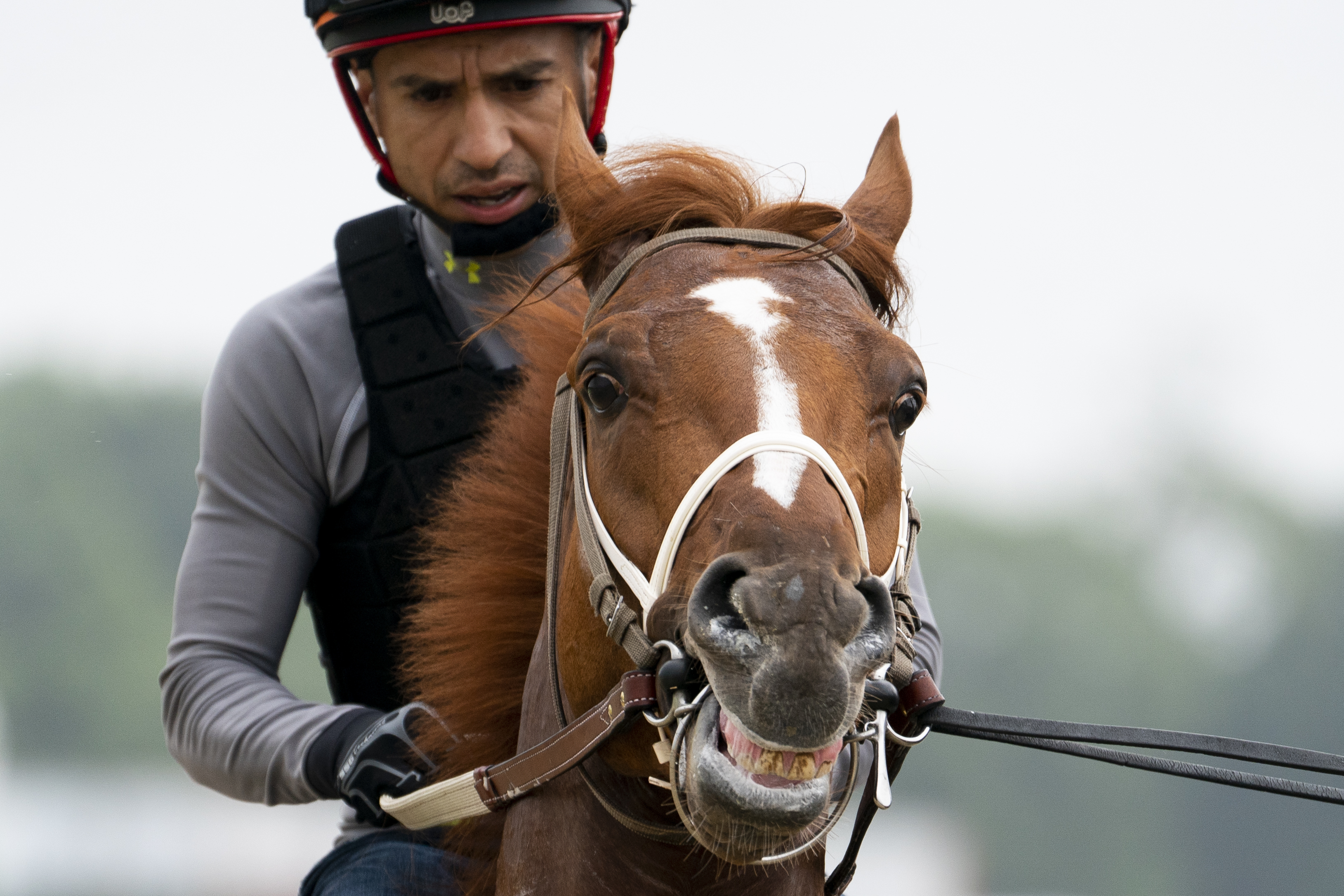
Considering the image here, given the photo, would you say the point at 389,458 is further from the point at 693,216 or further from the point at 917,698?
the point at 917,698

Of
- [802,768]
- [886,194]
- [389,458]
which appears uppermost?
[886,194]

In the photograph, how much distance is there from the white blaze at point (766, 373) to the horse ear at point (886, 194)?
0.44 m

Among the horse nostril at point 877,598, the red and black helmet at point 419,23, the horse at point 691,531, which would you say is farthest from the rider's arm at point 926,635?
the red and black helmet at point 419,23

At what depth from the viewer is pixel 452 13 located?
3.55m

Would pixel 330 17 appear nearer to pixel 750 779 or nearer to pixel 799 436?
pixel 799 436

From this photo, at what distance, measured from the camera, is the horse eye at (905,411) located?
2.34m

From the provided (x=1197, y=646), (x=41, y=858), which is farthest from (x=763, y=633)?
(x=1197, y=646)

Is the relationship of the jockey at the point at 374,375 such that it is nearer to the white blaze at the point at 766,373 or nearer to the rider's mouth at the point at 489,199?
the rider's mouth at the point at 489,199

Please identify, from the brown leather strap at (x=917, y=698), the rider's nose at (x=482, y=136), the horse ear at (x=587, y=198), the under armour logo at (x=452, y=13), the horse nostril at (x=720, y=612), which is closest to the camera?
the horse nostril at (x=720, y=612)

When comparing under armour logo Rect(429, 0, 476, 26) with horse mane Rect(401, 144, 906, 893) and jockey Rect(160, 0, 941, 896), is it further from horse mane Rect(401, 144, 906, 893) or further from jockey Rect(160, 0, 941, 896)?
horse mane Rect(401, 144, 906, 893)

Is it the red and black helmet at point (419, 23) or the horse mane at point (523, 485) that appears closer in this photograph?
the horse mane at point (523, 485)

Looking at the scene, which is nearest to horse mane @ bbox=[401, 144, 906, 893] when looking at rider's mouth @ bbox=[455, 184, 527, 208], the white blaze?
the white blaze

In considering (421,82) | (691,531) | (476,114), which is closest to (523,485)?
(691,531)

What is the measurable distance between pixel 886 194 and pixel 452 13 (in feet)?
4.68
